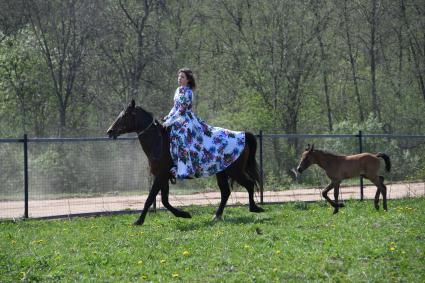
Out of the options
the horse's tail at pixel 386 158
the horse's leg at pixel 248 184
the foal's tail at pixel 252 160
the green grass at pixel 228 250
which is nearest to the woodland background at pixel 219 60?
the horse's tail at pixel 386 158

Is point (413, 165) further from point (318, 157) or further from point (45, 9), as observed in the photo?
point (45, 9)

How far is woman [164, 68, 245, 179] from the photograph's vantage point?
13438mm

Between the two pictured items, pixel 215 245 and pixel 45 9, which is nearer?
pixel 215 245

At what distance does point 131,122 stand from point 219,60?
22.6 m

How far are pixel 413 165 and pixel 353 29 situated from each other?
1386 cm

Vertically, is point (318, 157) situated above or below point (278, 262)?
above

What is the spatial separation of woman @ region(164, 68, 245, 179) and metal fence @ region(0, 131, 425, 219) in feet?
9.08

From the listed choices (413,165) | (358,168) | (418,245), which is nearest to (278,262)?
(418,245)

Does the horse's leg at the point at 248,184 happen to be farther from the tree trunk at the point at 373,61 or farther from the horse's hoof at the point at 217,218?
the tree trunk at the point at 373,61

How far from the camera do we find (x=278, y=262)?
28.4 ft

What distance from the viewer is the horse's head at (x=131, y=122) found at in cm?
1366

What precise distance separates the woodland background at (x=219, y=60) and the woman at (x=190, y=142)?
1575 cm

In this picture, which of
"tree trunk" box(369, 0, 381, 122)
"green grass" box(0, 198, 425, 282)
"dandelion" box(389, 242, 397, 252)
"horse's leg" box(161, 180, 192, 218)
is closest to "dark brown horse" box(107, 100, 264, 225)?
"horse's leg" box(161, 180, 192, 218)

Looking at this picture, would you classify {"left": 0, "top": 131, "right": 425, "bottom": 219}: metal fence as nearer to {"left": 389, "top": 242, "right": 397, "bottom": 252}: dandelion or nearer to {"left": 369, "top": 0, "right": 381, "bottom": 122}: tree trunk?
{"left": 389, "top": 242, "right": 397, "bottom": 252}: dandelion
